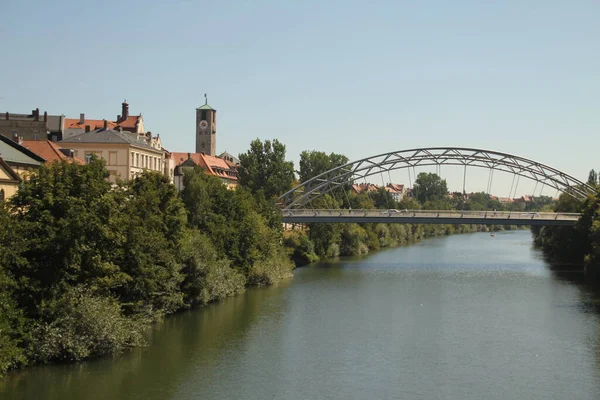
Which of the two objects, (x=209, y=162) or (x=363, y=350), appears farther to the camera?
(x=209, y=162)

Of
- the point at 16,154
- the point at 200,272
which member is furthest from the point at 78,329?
the point at 16,154

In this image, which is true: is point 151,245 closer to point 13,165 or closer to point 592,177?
point 13,165

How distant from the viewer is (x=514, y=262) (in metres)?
Result: 64.8

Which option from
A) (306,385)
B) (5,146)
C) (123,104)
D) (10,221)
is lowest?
(306,385)

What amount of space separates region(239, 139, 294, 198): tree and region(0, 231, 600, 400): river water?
2939 centimetres

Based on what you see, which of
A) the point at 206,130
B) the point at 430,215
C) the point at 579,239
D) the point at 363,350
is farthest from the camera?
→ the point at 206,130

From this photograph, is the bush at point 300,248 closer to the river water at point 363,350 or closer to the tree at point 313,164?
the river water at point 363,350

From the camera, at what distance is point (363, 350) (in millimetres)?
28031

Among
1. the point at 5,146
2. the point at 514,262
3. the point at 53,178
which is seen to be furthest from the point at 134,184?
the point at 514,262

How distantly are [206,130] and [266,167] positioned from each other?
122ft

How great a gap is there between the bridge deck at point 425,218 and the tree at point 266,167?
1439 cm

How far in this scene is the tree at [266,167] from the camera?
246 feet

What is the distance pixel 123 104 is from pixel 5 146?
32.7m

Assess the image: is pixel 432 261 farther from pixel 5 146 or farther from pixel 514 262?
pixel 5 146
